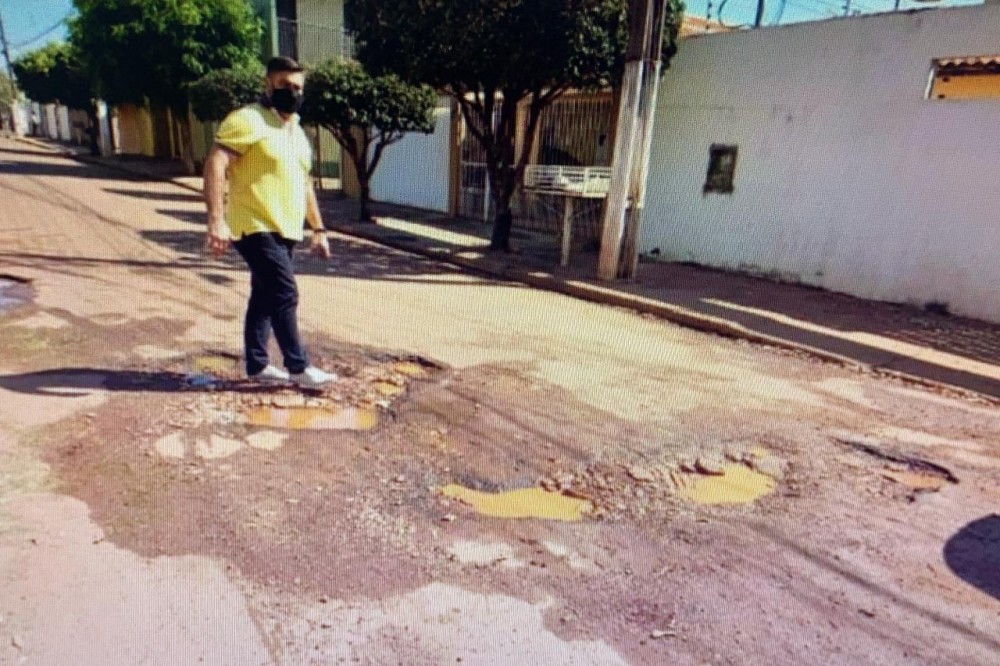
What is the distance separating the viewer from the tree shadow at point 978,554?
8.83 feet

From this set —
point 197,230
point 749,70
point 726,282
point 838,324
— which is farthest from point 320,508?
point 197,230

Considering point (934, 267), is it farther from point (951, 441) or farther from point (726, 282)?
point (951, 441)

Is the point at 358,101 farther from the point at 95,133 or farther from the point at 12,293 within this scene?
the point at 95,133

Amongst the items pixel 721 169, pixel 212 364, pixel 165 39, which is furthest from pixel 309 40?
pixel 212 364

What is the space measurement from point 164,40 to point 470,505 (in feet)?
66.7

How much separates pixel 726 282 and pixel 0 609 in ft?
27.2

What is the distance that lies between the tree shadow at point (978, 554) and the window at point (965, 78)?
5703 millimetres

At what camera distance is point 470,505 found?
305 centimetres

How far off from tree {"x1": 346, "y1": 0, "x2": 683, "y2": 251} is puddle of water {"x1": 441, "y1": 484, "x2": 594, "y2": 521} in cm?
680

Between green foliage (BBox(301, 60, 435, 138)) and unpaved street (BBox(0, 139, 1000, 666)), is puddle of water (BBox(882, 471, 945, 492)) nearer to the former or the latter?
unpaved street (BBox(0, 139, 1000, 666))

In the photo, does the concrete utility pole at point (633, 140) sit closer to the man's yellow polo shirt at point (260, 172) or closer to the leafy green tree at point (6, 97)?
the man's yellow polo shirt at point (260, 172)

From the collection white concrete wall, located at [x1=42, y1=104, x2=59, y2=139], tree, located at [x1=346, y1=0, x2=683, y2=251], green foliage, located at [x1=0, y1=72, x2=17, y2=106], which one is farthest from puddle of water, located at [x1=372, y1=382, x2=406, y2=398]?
green foliage, located at [x1=0, y1=72, x2=17, y2=106]

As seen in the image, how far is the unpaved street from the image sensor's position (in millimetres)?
2246

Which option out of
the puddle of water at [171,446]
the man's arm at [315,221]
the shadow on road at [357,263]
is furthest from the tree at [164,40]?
the puddle of water at [171,446]
